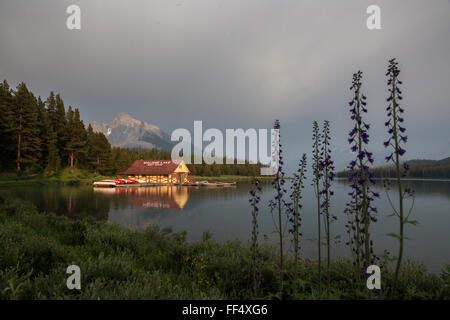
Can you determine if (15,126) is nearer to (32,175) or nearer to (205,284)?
(32,175)

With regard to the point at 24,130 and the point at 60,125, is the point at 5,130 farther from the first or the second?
the point at 60,125

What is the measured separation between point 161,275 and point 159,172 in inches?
2316

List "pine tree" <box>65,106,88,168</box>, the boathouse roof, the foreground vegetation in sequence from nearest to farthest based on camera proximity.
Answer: the foreground vegetation → "pine tree" <box>65,106,88,168</box> → the boathouse roof

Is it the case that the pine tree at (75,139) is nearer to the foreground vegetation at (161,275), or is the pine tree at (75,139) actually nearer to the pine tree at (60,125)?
the pine tree at (60,125)

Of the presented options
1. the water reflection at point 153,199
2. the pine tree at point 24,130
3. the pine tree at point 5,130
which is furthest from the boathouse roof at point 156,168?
the pine tree at point 5,130

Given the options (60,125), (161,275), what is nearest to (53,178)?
(60,125)

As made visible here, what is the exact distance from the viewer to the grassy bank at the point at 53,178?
1506 inches

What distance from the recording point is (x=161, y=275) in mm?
5324

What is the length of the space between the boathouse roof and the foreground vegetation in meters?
53.3

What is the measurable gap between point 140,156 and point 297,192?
91022 millimetres

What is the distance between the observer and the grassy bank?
38263 mm

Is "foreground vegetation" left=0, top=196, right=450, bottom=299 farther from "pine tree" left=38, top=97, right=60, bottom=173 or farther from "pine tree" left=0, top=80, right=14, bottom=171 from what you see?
"pine tree" left=38, top=97, right=60, bottom=173

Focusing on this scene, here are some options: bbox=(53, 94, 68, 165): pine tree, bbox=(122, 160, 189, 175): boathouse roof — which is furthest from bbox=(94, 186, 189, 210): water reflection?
bbox=(53, 94, 68, 165): pine tree
